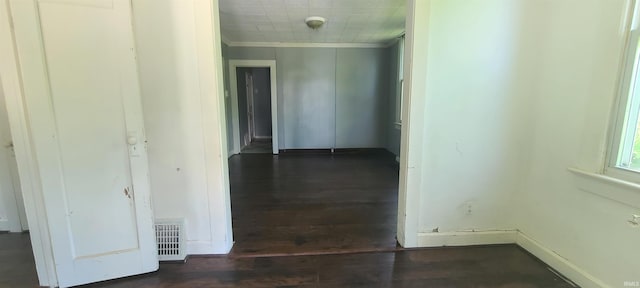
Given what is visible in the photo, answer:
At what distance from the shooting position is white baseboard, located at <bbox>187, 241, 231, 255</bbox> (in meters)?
2.06

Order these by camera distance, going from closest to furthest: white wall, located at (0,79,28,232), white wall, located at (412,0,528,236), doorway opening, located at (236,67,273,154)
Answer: white wall, located at (412,0,528,236)
white wall, located at (0,79,28,232)
doorway opening, located at (236,67,273,154)

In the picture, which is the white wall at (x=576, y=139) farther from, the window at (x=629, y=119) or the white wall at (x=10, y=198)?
the white wall at (x=10, y=198)

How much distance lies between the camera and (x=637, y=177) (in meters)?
1.42

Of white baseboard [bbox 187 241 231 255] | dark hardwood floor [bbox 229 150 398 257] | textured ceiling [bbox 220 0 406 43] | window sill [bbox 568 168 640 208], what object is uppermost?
textured ceiling [bbox 220 0 406 43]

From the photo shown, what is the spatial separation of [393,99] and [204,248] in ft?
15.0

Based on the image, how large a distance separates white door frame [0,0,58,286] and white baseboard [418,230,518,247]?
261 cm

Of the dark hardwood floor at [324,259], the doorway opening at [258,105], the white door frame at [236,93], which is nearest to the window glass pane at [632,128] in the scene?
the dark hardwood floor at [324,259]

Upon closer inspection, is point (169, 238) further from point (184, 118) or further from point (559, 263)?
point (559, 263)

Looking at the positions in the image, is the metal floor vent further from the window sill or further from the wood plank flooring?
the window sill

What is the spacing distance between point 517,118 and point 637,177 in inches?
29.4

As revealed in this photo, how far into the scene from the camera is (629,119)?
1.47 metres

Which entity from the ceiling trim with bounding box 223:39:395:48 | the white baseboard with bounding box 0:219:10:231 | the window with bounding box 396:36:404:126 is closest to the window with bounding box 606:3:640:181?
the window with bounding box 396:36:404:126

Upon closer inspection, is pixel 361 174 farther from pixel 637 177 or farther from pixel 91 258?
pixel 91 258

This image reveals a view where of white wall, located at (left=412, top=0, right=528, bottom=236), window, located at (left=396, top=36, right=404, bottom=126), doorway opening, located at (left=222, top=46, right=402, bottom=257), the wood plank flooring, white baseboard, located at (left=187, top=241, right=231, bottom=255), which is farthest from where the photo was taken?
window, located at (left=396, top=36, right=404, bottom=126)
